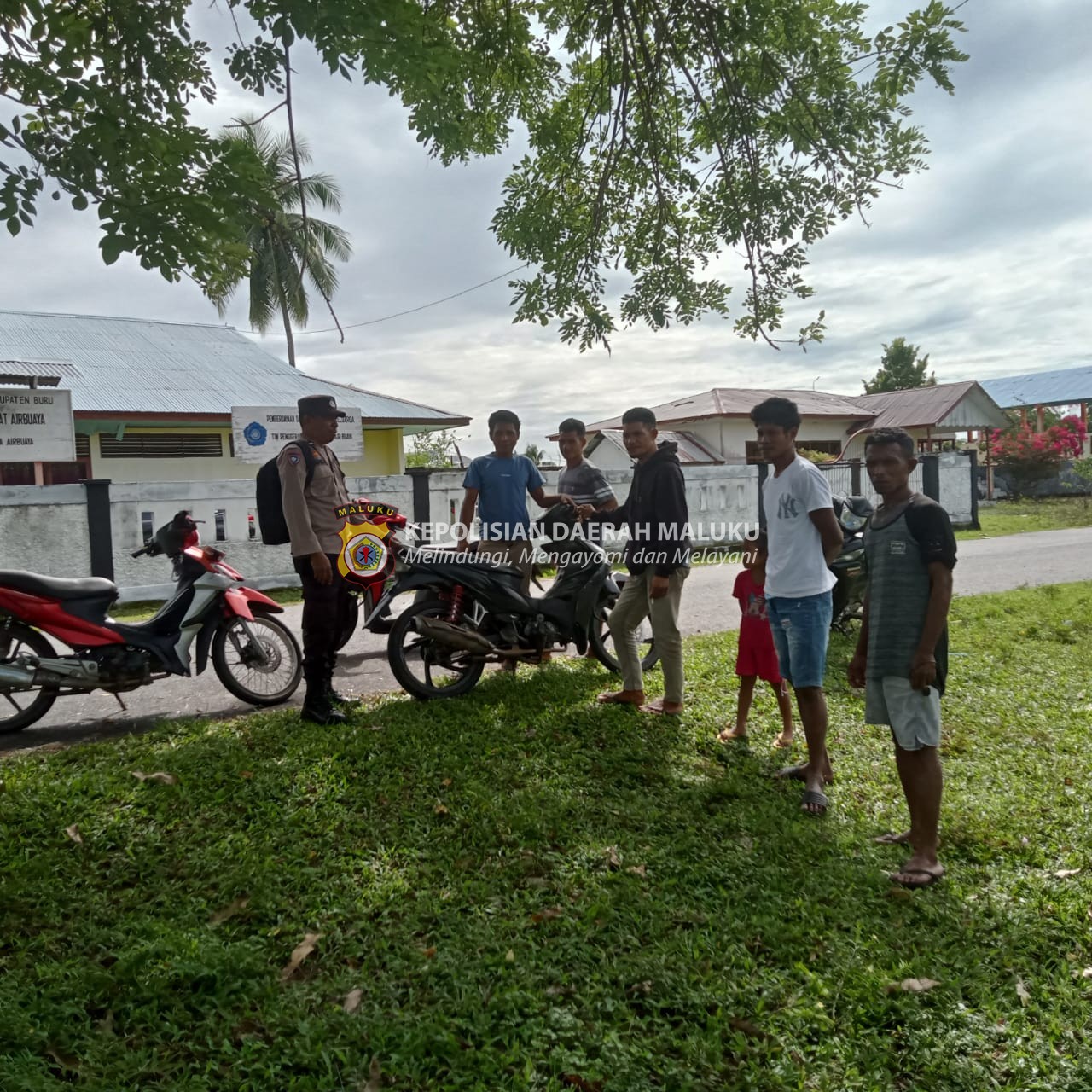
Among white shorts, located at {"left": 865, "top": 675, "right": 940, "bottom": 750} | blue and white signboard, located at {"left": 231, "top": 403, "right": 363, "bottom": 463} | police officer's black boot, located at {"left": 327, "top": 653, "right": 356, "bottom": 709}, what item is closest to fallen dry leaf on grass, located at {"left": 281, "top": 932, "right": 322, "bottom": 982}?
police officer's black boot, located at {"left": 327, "top": 653, "right": 356, "bottom": 709}

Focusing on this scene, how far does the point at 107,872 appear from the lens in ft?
10.3

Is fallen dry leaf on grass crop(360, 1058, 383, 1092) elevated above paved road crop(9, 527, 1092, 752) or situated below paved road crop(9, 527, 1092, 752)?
below

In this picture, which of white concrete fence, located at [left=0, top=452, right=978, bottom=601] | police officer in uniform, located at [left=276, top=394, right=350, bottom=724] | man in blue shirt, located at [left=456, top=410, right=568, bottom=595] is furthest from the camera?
white concrete fence, located at [left=0, top=452, right=978, bottom=601]

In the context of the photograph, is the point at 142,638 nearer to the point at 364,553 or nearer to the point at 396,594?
the point at 396,594

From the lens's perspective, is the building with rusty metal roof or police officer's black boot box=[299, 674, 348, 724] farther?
the building with rusty metal roof

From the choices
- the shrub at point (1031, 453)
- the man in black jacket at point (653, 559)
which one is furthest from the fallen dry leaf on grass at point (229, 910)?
the shrub at point (1031, 453)

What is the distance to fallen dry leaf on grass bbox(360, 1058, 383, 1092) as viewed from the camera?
2.15m

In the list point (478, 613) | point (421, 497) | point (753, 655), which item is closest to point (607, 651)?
point (478, 613)

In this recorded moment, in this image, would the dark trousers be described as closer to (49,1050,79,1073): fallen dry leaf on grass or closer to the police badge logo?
the police badge logo

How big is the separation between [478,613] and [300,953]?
2876 millimetres

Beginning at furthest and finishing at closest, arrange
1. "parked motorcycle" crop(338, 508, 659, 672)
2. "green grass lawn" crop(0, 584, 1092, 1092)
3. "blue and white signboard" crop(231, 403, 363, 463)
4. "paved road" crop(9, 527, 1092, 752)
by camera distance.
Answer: "blue and white signboard" crop(231, 403, 363, 463) → "parked motorcycle" crop(338, 508, 659, 672) → "paved road" crop(9, 527, 1092, 752) → "green grass lawn" crop(0, 584, 1092, 1092)

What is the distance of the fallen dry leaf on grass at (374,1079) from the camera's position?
7.06ft

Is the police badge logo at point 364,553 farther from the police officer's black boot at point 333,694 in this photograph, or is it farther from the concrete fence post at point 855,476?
the concrete fence post at point 855,476

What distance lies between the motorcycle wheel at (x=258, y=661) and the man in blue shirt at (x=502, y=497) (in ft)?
4.57
